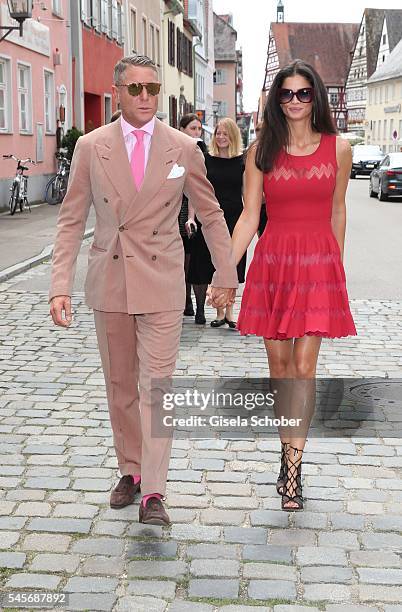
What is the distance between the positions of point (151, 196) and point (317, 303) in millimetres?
902

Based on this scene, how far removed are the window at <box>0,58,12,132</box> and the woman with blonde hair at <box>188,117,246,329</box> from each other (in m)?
13.8

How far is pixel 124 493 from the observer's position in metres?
4.23

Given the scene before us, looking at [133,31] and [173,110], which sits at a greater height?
[133,31]

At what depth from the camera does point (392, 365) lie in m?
7.20

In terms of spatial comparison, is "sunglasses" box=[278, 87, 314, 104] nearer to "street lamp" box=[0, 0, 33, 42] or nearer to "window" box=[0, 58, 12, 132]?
"street lamp" box=[0, 0, 33, 42]

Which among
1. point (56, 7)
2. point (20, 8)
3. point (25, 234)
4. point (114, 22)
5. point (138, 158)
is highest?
point (114, 22)

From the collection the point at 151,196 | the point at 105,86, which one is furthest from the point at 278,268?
the point at 105,86

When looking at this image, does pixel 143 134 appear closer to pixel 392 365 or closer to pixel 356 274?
pixel 392 365

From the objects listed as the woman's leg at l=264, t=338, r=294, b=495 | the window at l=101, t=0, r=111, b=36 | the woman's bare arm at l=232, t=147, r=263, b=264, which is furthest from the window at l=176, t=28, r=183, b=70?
the woman's leg at l=264, t=338, r=294, b=495

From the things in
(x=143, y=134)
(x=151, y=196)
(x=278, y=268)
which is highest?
(x=143, y=134)

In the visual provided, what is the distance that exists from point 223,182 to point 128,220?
452 centimetres

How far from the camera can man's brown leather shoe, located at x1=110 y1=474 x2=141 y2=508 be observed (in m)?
4.20

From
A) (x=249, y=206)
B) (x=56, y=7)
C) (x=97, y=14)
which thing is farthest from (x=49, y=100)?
(x=249, y=206)

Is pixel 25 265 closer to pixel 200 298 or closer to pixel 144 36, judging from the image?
pixel 200 298
